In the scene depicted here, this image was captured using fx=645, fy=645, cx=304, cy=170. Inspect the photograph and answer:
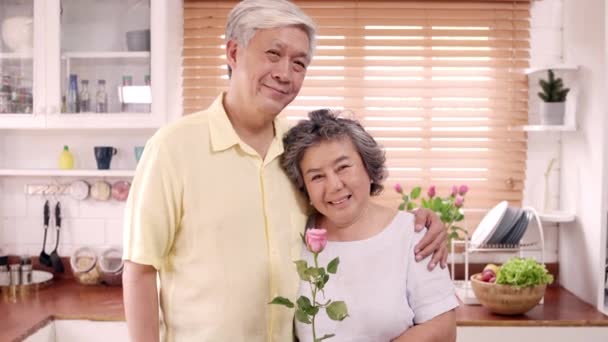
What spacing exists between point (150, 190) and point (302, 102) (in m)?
1.65

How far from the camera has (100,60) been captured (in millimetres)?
2807

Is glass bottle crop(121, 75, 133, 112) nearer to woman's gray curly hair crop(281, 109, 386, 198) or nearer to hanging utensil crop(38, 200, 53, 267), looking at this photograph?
hanging utensil crop(38, 200, 53, 267)

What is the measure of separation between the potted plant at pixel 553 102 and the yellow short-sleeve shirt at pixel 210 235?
5.46 ft

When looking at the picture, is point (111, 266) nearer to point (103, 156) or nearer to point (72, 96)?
point (103, 156)

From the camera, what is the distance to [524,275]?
2406 mm

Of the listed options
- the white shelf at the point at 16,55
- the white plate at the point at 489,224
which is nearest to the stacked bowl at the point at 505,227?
the white plate at the point at 489,224

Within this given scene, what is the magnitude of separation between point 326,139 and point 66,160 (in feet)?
6.05

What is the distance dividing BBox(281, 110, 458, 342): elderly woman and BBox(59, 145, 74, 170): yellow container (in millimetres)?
1728

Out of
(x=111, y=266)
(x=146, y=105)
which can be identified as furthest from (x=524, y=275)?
(x=111, y=266)

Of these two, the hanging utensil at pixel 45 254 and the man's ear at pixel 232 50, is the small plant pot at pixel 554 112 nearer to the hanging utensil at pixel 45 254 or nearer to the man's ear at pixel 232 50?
the man's ear at pixel 232 50

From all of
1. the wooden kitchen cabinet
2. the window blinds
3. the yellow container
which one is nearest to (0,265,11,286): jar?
the yellow container

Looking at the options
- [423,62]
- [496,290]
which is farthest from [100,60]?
[496,290]

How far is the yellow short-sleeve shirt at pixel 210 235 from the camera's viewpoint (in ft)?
4.76

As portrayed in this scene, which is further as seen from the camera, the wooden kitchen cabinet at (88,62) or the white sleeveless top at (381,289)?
the wooden kitchen cabinet at (88,62)
